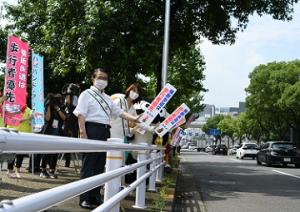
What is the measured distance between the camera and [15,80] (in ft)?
30.7

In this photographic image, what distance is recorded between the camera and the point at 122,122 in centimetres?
782

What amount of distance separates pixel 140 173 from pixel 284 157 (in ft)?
73.4

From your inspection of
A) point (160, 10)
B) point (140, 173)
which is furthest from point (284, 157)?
point (140, 173)

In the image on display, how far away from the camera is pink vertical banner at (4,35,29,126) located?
A: 8945mm

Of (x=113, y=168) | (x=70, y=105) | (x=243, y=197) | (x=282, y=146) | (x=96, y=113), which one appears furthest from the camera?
(x=282, y=146)

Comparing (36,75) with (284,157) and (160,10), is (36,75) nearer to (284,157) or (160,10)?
(160,10)

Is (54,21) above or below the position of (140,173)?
above

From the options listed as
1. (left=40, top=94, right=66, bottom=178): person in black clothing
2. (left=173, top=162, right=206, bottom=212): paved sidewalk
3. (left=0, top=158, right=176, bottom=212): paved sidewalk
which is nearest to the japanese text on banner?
(left=40, top=94, right=66, bottom=178): person in black clothing

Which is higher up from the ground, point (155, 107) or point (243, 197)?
point (155, 107)

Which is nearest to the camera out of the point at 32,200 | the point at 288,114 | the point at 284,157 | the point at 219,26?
the point at 32,200

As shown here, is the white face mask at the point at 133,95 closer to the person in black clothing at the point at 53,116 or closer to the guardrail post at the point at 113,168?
the person in black clothing at the point at 53,116

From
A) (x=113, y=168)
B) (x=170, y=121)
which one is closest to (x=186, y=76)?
(x=170, y=121)

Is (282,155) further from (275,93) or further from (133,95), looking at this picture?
(275,93)

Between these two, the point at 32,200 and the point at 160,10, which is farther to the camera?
the point at 160,10
